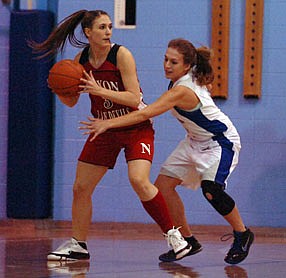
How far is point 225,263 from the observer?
5512 mm

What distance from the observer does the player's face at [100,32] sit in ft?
17.7

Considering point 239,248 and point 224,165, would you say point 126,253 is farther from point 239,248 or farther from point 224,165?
point 224,165

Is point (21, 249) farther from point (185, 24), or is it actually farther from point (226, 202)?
point (185, 24)

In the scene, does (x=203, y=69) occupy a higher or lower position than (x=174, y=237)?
higher

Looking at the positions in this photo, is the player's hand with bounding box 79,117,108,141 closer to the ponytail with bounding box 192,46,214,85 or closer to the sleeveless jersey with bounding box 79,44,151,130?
the sleeveless jersey with bounding box 79,44,151,130

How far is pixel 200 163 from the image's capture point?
215 inches

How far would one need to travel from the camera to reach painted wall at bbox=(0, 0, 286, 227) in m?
7.99

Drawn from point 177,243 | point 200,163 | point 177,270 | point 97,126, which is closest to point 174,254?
point 177,243

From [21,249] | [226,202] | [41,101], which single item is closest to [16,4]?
[41,101]

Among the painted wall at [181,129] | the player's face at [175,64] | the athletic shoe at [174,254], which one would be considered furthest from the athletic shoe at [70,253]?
the painted wall at [181,129]

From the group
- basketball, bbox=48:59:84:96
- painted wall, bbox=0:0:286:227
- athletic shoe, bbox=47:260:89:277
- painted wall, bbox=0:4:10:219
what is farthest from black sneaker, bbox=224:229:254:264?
painted wall, bbox=0:4:10:219

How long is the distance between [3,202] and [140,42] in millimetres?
1983

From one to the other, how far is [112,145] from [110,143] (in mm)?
19

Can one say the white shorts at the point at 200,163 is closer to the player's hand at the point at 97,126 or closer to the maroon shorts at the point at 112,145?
the maroon shorts at the point at 112,145
